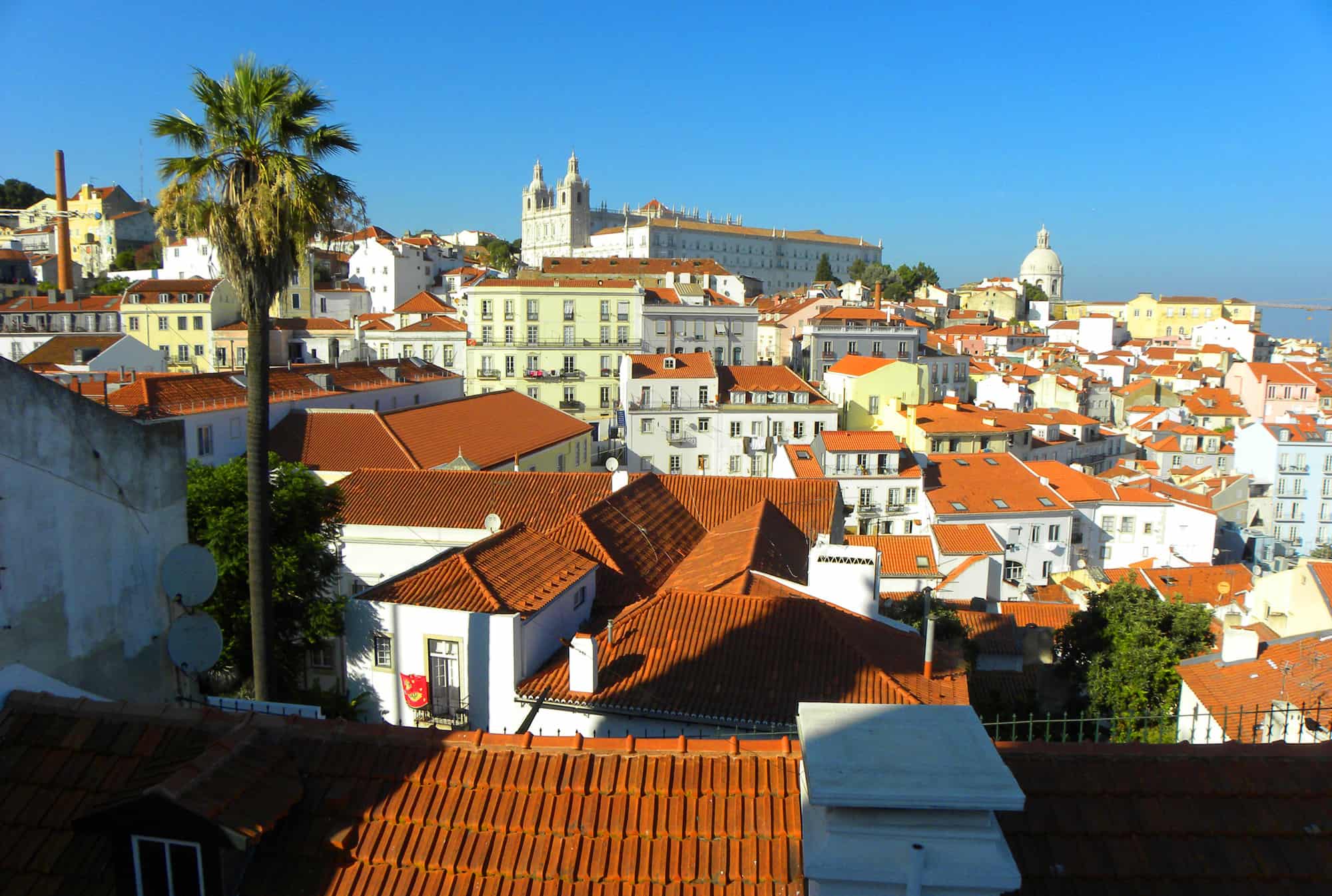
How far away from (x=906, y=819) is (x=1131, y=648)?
1636cm

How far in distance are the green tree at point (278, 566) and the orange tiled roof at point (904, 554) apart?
21992mm

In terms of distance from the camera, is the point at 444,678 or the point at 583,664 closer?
the point at 583,664

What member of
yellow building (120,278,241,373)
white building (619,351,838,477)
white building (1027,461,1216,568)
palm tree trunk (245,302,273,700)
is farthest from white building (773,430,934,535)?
yellow building (120,278,241,373)

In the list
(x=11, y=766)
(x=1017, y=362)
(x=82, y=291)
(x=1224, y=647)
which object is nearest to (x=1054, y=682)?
(x=1224, y=647)

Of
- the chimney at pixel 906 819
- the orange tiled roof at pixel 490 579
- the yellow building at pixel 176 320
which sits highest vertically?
the yellow building at pixel 176 320

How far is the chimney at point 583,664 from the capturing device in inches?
425

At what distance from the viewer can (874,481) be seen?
41.9m

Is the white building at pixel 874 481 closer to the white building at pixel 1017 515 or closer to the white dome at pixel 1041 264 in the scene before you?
the white building at pixel 1017 515

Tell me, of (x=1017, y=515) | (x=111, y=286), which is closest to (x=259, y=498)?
(x=1017, y=515)

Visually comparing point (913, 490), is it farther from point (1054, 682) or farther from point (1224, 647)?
point (1224, 647)

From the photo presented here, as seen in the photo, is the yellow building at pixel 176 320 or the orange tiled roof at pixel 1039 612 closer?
the orange tiled roof at pixel 1039 612

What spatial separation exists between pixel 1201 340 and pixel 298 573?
133 m

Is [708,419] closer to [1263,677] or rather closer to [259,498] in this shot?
[1263,677]

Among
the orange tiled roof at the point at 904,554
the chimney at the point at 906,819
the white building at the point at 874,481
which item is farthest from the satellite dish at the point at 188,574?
the white building at the point at 874,481
